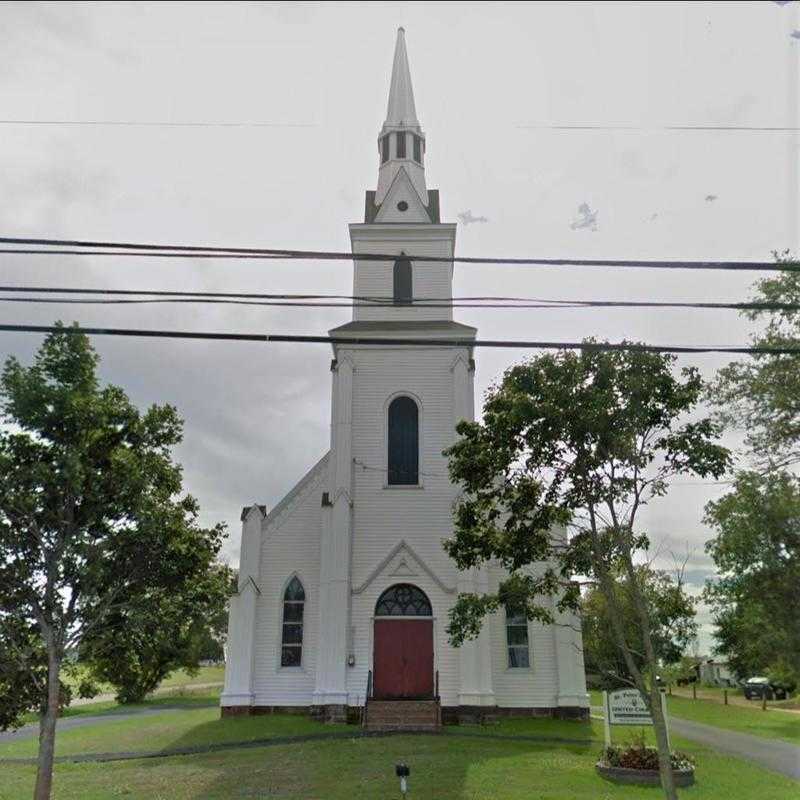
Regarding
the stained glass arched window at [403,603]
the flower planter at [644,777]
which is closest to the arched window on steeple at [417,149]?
the stained glass arched window at [403,603]

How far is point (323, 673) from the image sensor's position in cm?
2441

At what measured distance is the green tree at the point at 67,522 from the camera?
12.4 m

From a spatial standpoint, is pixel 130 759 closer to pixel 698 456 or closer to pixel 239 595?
pixel 239 595

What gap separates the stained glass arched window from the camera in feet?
83.7

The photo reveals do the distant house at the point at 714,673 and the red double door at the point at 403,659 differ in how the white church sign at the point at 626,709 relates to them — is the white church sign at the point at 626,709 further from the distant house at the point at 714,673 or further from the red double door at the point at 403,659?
the distant house at the point at 714,673

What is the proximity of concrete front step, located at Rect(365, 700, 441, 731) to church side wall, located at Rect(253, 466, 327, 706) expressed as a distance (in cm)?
347

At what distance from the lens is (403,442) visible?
27.7 metres

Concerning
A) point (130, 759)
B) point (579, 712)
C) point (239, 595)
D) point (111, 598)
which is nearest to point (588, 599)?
point (579, 712)

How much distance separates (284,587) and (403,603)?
4210mm

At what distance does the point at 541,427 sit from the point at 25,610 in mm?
9209

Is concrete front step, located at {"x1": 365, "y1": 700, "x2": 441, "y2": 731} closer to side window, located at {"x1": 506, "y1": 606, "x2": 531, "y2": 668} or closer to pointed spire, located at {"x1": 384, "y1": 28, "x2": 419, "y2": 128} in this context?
side window, located at {"x1": 506, "y1": 606, "x2": 531, "y2": 668}

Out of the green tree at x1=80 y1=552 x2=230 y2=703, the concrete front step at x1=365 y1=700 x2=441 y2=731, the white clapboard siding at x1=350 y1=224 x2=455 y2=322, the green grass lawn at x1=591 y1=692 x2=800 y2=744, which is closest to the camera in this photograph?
the green tree at x1=80 y1=552 x2=230 y2=703

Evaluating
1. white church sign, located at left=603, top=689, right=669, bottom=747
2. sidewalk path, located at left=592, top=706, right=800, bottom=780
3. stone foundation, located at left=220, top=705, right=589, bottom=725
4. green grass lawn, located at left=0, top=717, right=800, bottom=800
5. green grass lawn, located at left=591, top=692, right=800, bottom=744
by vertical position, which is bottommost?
green grass lawn, located at left=591, top=692, right=800, bottom=744

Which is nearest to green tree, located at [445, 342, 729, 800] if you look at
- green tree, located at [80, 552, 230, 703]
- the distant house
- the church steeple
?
green tree, located at [80, 552, 230, 703]
